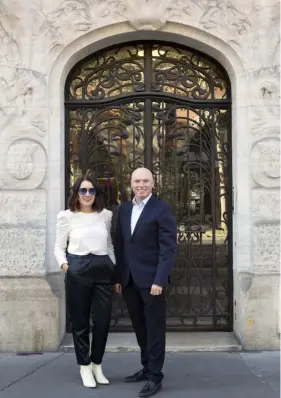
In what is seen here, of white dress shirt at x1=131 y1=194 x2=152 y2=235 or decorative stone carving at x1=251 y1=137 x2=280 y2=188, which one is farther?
decorative stone carving at x1=251 y1=137 x2=280 y2=188

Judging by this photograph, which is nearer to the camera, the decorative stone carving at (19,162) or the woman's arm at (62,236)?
the woman's arm at (62,236)

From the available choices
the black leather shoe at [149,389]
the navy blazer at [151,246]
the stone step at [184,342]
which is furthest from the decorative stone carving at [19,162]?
the black leather shoe at [149,389]

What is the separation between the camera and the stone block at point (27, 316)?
5.42 meters

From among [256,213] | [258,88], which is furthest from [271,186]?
[258,88]

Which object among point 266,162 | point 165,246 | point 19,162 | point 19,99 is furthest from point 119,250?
point 19,99

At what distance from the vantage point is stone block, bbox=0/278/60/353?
5.42 m

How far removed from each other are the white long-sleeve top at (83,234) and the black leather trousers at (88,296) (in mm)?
62

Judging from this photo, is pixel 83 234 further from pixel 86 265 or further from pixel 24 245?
pixel 24 245

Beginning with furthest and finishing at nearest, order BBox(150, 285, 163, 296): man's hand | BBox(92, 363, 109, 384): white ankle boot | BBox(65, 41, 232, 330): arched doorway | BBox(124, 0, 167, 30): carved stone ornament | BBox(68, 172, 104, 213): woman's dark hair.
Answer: BBox(65, 41, 232, 330): arched doorway < BBox(124, 0, 167, 30): carved stone ornament < BBox(92, 363, 109, 384): white ankle boot < BBox(68, 172, 104, 213): woman's dark hair < BBox(150, 285, 163, 296): man's hand

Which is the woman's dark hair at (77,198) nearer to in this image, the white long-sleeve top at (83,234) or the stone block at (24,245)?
the white long-sleeve top at (83,234)

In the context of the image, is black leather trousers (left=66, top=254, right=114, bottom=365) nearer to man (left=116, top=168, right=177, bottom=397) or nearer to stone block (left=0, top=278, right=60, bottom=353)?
man (left=116, top=168, right=177, bottom=397)

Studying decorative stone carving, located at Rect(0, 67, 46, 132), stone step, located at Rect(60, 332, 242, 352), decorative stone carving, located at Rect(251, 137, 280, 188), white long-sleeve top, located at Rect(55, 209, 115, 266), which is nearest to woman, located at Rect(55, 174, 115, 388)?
white long-sleeve top, located at Rect(55, 209, 115, 266)

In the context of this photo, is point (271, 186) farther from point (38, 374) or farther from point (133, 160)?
point (38, 374)

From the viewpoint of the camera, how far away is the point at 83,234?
4.23 metres
